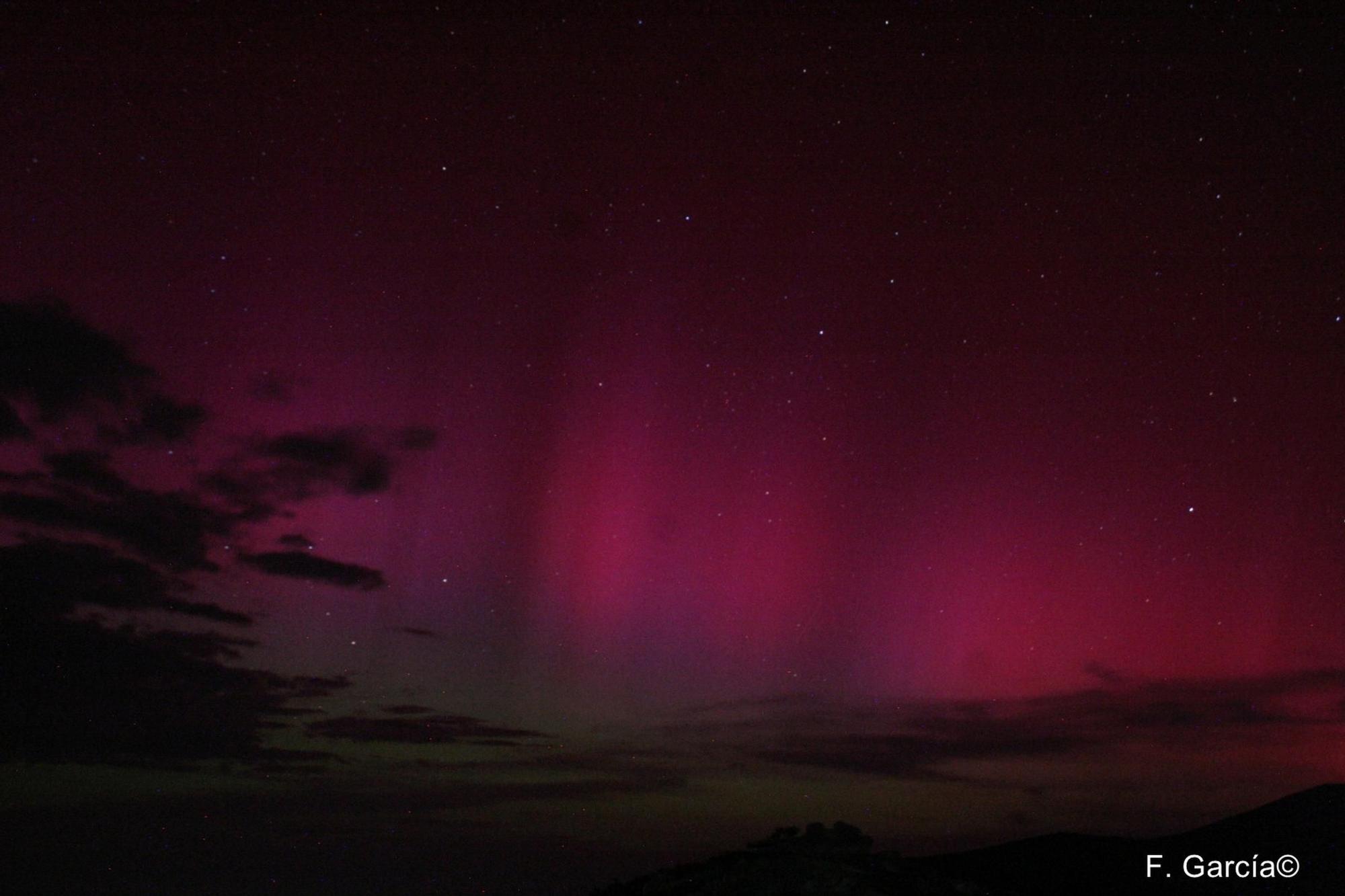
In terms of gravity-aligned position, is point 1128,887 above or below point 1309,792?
below

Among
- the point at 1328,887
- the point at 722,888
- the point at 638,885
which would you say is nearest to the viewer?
the point at 722,888

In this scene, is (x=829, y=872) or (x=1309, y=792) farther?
(x=1309, y=792)

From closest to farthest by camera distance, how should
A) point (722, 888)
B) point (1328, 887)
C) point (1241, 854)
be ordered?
point (722, 888)
point (1328, 887)
point (1241, 854)

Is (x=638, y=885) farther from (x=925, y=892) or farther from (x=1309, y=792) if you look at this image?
(x=1309, y=792)

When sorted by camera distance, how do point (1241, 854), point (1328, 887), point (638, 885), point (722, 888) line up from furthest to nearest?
point (1241, 854)
point (1328, 887)
point (638, 885)
point (722, 888)

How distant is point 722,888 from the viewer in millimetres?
18922

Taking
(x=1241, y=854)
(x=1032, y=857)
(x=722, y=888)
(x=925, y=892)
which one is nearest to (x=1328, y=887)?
(x=1241, y=854)

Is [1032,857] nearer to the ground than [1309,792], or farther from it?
nearer to the ground

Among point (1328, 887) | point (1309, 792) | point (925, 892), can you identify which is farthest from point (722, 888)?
point (1309, 792)

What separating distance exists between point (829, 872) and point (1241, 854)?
93.4ft

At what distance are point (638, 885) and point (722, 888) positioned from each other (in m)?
Result: 2.21

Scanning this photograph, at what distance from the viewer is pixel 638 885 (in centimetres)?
2034

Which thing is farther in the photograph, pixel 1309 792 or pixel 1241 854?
pixel 1309 792

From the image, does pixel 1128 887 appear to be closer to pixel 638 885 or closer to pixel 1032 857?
pixel 1032 857
